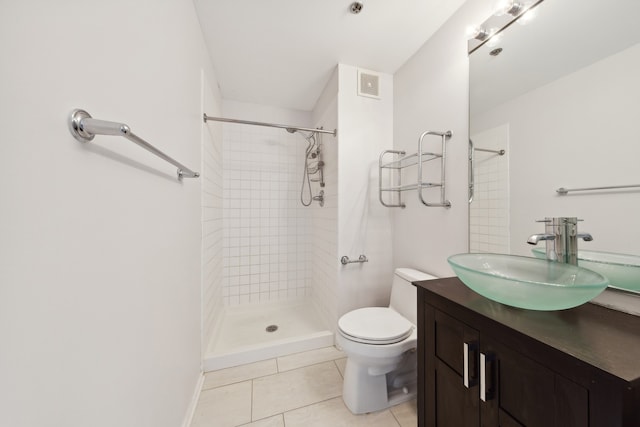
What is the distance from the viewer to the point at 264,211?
2.60 m

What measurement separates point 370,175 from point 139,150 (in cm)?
156

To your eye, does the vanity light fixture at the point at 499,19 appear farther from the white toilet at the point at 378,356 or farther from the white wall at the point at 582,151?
the white toilet at the point at 378,356

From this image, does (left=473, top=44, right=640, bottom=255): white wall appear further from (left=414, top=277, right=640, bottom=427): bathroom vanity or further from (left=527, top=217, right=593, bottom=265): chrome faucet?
(left=414, top=277, right=640, bottom=427): bathroom vanity

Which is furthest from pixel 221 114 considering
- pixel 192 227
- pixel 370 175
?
pixel 370 175

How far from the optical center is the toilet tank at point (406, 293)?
1.46 metres

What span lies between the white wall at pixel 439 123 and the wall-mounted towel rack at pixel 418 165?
5cm

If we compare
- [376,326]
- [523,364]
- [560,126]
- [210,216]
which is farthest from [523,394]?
[210,216]

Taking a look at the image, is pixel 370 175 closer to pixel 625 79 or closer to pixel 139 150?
pixel 625 79

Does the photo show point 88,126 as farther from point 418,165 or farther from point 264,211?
point 264,211

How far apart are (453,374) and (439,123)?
144cm

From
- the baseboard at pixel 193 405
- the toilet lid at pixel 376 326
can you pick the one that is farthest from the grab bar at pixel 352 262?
the baseboard at pixel 193 405

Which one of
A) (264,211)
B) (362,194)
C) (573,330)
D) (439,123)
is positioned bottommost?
(573,330)

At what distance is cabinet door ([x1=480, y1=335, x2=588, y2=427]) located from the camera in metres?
0.52

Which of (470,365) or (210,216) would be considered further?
(210,216)
